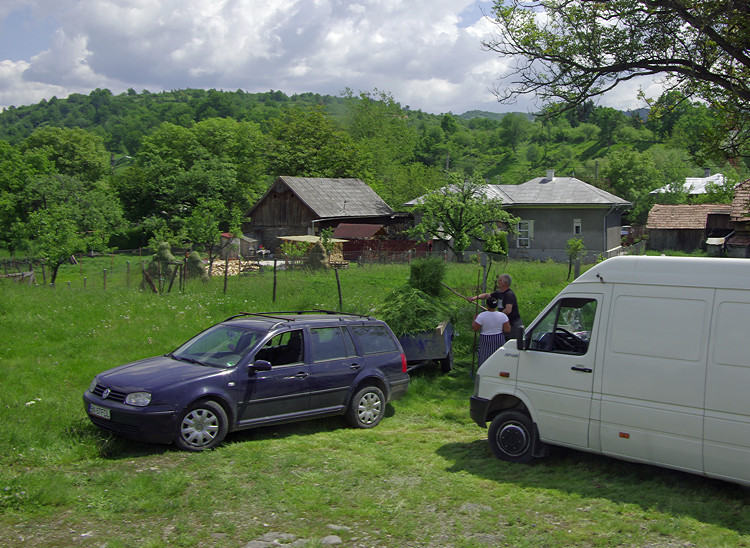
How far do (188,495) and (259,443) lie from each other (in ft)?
6.85

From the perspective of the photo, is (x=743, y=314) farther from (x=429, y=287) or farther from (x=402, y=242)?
(x=402, y=242)

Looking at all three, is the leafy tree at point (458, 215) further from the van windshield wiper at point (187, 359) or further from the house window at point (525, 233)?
the van windshield wiper at point (187, 359)

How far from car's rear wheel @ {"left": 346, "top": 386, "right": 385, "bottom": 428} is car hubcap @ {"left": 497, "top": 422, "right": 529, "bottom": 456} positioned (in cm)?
237

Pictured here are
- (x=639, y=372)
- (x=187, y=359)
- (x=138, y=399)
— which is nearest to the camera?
(x=639, y=372)

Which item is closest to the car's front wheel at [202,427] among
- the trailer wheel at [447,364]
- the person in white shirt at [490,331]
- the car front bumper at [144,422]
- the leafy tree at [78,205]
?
the car front bumper at [144,422]

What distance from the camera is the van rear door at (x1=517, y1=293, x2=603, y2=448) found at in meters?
6.96

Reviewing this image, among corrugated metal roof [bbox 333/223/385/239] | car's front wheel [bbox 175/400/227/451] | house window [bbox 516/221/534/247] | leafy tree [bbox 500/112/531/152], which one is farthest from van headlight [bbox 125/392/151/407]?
leafy tree [bbox 500/112/531/152]

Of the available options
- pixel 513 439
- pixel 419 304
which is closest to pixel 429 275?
pixel 419 304

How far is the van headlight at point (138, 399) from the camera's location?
759 centimetres

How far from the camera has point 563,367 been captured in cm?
718

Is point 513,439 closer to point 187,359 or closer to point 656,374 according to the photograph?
point 656,374

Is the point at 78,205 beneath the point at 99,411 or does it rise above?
above

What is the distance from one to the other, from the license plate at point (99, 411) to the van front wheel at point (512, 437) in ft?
14.9

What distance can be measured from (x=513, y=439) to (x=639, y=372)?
177 centimetres
